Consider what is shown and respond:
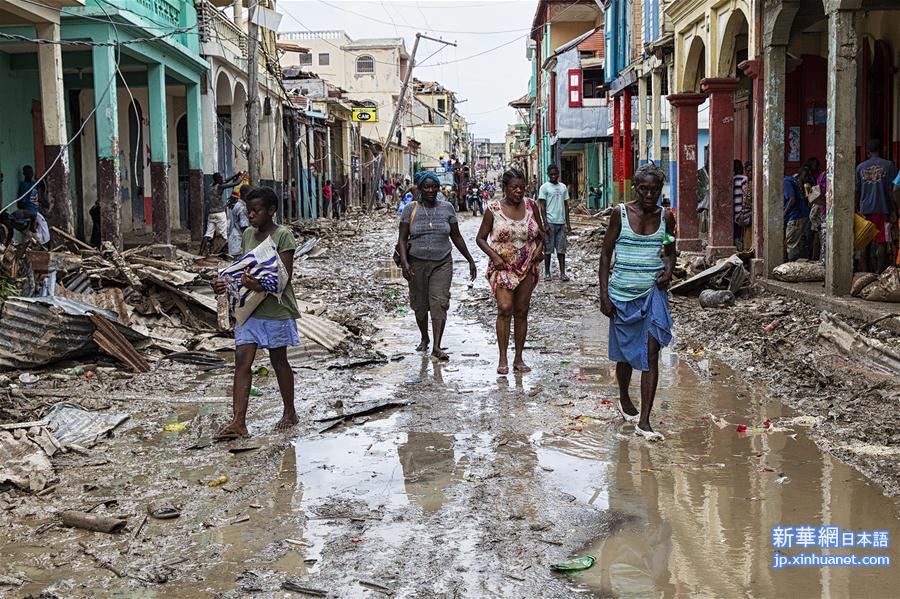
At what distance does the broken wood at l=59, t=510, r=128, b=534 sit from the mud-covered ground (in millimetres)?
59

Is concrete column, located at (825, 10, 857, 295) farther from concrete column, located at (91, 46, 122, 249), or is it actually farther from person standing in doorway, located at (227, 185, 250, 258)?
concrete column, located at (91, 46, 122, 249)

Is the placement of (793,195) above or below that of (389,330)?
above

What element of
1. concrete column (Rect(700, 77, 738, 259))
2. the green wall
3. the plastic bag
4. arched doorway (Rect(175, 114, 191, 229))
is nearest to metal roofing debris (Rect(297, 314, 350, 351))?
the plastic bag

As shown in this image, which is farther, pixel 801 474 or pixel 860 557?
pixel 801 474

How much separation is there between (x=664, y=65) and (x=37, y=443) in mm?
17228

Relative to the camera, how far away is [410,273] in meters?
8.87

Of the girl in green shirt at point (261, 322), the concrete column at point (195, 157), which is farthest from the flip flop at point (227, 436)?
the concrete column at point (195, 157)

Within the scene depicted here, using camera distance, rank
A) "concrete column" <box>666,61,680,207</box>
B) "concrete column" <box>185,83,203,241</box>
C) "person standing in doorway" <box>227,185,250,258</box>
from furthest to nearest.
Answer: "concrete column" <box>185,83,203,241</box>, "concrete column" <box>666,61,680,207</box>, "person standing in doorway" <box>227,185,250,258</box>

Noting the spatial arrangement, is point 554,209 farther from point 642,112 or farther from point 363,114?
point 363,114

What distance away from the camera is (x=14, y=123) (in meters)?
17.6

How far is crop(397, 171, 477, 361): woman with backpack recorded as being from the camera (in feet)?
28.9

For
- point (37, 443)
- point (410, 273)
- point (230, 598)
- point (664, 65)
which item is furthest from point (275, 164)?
point (230, 598)

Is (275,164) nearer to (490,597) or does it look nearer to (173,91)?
(173,91)

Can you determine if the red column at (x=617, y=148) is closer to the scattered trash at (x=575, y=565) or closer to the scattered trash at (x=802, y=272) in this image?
the scattered trash at (x=802, y=272)
